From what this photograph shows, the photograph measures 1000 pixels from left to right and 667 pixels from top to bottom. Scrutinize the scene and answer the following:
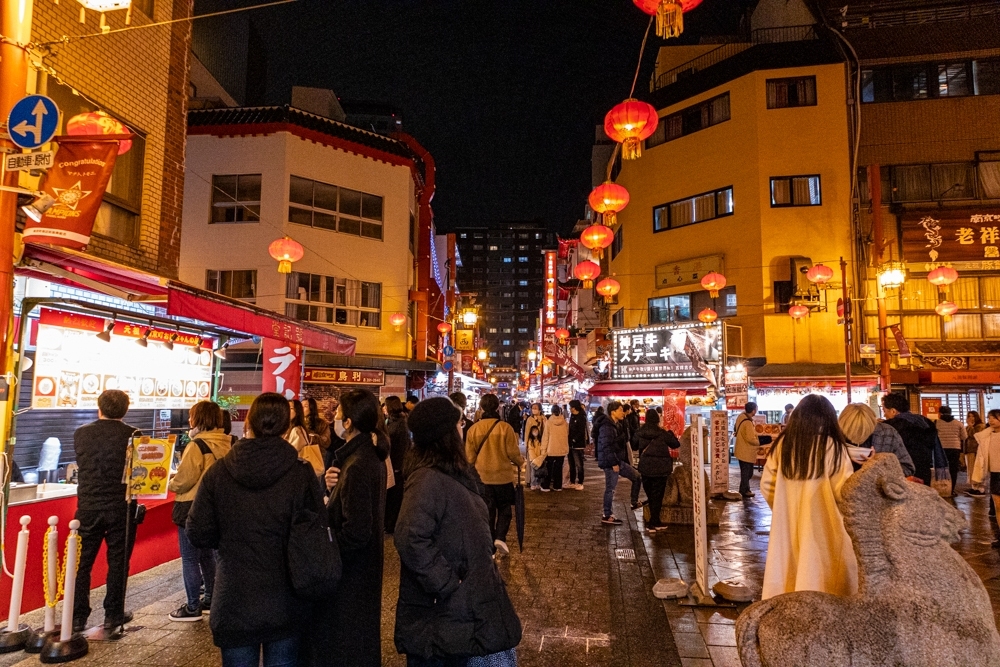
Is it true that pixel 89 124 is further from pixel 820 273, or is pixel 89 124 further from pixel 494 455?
pixel 820 273

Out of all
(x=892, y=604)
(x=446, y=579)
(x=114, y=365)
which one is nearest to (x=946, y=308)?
(x=892, y=604)

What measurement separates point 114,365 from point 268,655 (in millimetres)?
5517

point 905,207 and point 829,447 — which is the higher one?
point 905,207

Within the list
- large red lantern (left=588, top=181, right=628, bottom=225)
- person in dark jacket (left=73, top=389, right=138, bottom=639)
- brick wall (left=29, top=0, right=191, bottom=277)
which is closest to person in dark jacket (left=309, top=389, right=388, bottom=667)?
person in dark jacket (left=73, top=389, right=138, bottom=639)

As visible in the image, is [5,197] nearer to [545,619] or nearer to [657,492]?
[545,619]

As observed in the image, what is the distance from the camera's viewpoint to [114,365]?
7.50 metres

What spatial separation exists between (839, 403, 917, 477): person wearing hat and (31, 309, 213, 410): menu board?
706cm

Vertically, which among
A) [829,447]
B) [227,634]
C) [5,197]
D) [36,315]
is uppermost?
[5,197]

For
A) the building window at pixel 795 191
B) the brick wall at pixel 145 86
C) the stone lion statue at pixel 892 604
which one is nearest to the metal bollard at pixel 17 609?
the brick wall at pixel 145 86

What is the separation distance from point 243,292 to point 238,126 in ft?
18.2

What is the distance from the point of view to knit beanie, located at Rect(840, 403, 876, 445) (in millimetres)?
5406

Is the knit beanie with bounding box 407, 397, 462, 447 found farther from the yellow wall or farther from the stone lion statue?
the yellow wall

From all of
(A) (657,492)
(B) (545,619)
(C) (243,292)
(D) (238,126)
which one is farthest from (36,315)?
(D) (238,126)

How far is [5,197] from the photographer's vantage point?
5.18 metres
